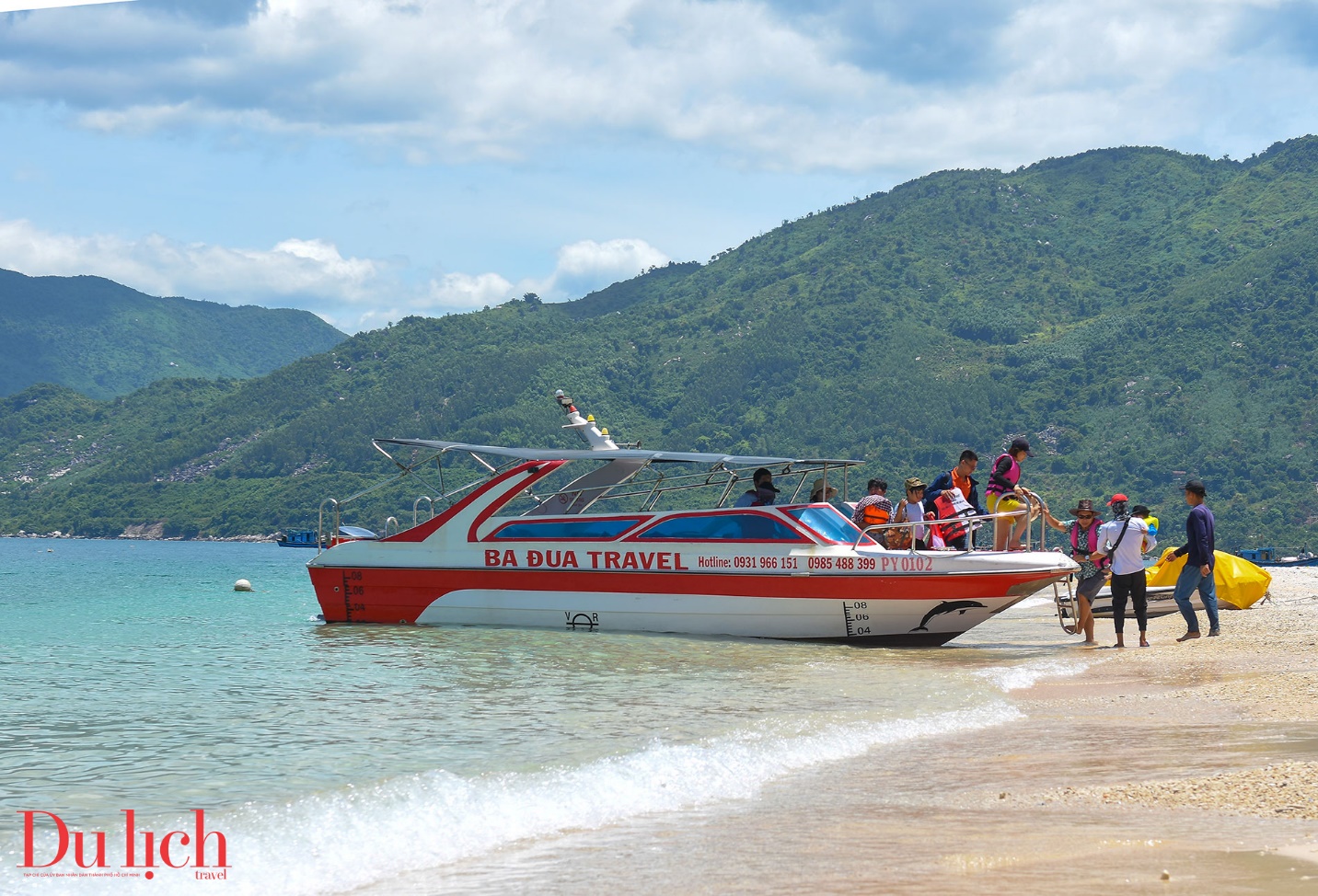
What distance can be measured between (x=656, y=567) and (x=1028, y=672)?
5.47 metres

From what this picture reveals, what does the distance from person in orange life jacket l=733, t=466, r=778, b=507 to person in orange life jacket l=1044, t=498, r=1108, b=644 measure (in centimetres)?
367

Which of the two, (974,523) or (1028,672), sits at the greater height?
(974,523)

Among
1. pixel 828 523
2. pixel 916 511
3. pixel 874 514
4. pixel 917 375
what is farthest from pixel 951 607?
pixel 917 375

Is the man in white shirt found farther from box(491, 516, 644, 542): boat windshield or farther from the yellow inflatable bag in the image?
the yellow inflatable bag

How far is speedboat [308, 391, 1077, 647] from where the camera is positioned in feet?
52.2

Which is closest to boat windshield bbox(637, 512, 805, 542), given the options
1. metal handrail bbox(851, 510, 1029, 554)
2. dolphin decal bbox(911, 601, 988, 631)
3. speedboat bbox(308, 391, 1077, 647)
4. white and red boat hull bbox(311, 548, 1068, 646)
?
speedboat bbox(308, 391, 1077, 647)

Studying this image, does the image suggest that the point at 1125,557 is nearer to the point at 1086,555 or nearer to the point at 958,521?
the point at 1086,555

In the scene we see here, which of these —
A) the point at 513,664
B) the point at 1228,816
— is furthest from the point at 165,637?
the point at 1228,816

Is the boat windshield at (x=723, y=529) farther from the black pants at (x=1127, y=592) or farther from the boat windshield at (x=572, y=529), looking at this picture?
the black pants at (x=1127, y=592)

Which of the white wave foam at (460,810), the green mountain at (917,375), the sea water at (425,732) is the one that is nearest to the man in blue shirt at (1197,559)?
the sea water at (425,732)

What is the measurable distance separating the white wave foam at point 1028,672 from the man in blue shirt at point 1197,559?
2.08m

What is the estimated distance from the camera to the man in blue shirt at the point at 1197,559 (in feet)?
48.1

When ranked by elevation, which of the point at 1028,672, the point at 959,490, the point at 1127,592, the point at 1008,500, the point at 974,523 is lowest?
the point at 1028,672

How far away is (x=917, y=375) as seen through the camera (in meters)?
148
